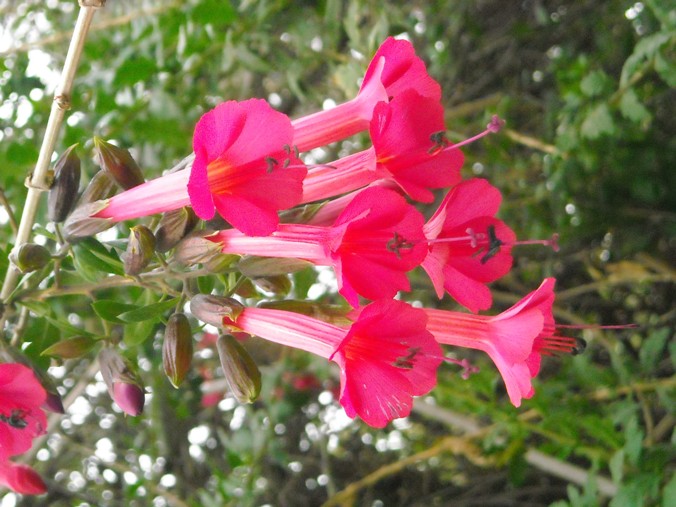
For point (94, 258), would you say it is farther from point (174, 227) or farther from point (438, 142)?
point (438, 142)

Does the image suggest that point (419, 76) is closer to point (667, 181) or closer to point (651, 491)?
point (651, 491)

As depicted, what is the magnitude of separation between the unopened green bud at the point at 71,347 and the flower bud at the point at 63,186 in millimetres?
138

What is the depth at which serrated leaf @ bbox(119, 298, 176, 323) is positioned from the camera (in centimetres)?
72

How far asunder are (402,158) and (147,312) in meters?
0.29

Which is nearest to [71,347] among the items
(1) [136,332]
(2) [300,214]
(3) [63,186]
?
(1) [136,332]

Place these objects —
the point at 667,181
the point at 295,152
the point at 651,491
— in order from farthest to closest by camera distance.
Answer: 1. the point at 667,181
2. the point at 651,491
3. the point at 295,152

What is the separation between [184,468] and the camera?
6.55ft

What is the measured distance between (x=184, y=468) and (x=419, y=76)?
1.57 m

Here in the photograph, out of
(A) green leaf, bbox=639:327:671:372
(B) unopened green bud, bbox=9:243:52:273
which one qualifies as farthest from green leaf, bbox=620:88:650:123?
(B) unopened green bud, bbox=9:243:52:273

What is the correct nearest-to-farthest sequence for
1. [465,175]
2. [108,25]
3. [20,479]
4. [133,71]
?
[20,479], [133,71], [108,25], [465,175]

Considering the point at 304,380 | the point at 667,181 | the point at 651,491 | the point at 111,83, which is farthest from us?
the point at 304,380

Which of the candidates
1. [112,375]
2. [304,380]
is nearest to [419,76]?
[112,375]

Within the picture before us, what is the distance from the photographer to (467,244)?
73 cm

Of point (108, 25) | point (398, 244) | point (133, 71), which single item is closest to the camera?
point (398, 244)
